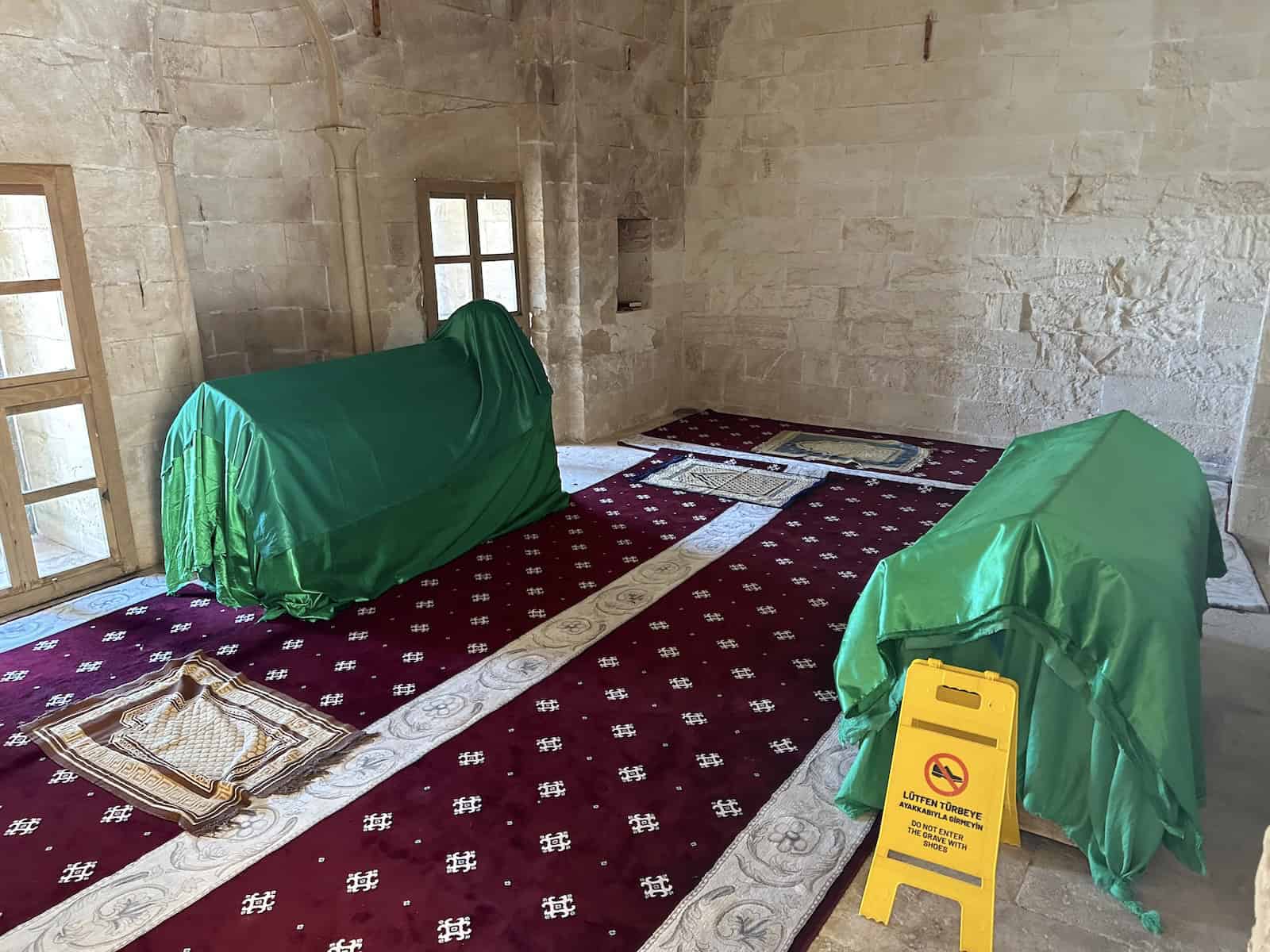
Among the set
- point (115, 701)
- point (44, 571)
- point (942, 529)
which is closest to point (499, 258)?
point (44, 571)

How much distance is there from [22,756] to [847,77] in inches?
240

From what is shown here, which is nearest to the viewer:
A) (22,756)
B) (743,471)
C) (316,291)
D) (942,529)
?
(942,529)

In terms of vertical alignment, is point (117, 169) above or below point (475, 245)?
above

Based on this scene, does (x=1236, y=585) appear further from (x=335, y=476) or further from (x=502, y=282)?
(x=502, y=282)

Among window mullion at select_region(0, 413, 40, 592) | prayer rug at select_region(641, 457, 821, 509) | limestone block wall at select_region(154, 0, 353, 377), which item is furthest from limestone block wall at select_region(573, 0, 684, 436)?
window mullion at select_region(0, 413, 40, 592)

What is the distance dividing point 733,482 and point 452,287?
86.8 inches

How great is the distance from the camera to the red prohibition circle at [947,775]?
2.04 m

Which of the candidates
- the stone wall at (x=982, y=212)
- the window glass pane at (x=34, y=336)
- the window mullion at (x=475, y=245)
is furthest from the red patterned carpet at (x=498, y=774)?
the stone wall at (x=982, y=212)

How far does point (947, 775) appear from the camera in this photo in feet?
6.73

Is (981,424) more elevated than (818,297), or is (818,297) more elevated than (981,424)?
(818,297)

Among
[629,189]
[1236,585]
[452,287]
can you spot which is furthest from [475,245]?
[1236,585]

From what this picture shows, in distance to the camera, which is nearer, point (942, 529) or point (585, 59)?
point (942, 529)

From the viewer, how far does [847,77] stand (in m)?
6.28

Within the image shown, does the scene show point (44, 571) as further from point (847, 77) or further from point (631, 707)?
point (847, 77)
